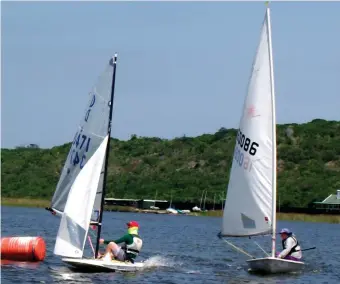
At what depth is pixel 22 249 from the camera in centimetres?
3198

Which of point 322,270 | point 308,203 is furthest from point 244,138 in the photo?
point 308,203

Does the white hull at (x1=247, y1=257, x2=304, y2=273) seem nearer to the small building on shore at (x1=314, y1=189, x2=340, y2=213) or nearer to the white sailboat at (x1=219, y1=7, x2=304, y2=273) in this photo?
the white sailboat at (x1=219, y1=7, x2=304, y2=273)

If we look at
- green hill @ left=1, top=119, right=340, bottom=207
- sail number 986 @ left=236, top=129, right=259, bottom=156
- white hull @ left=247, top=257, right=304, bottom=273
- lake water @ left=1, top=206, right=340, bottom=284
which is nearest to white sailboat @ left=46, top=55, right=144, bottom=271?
lake water @ left=1, top=206, right=340, bottom=284

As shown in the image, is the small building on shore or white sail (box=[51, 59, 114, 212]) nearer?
white sail (box=[51, 59, 114, 212])

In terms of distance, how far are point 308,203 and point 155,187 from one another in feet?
110

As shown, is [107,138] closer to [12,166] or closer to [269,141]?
[269,141]

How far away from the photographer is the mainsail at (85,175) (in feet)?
94.7

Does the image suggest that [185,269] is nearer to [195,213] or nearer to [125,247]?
[125,247]

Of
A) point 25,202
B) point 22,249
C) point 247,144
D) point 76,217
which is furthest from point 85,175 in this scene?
point 25,202

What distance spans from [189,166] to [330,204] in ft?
144

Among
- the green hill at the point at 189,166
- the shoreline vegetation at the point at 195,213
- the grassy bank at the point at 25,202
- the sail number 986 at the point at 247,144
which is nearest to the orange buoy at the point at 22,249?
the sail number 986 at the point at 247,144

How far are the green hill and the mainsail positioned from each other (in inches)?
3785

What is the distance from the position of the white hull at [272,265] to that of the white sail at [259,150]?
1.10 meters

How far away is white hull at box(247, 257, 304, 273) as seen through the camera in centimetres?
3028
